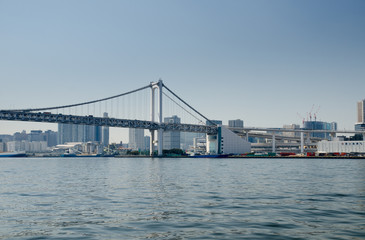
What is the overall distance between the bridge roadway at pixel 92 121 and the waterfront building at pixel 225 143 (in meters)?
3.58

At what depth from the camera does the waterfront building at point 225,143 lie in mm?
147125

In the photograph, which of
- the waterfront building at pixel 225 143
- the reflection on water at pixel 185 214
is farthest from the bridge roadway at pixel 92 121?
the reflection on water at pixel 185 214

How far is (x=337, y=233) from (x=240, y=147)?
460ft

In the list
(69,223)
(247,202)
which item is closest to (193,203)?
(247,202)

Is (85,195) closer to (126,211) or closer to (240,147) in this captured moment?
(126,211)

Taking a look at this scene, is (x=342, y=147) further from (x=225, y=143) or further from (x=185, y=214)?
(x=185, y=214)

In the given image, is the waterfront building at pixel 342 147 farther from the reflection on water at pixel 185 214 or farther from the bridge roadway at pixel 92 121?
the reflection on water at pixel 185 214

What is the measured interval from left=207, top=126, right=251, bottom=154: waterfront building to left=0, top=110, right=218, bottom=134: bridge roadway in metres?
3.58

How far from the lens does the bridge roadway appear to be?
109000 mm

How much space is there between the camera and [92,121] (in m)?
122

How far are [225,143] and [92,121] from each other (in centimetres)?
5406

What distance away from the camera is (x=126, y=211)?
16578 millimetres

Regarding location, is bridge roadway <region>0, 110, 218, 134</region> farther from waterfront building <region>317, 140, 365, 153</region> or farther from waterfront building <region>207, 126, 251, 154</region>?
waterfront building <region>317, 140, 365, 153</region>

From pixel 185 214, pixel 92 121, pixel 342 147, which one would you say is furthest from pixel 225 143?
pixel 185 214
